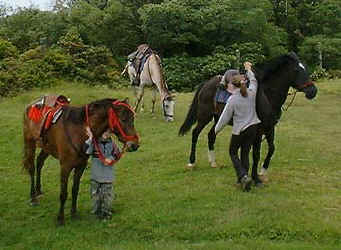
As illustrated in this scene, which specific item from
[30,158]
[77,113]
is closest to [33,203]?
[30,158]

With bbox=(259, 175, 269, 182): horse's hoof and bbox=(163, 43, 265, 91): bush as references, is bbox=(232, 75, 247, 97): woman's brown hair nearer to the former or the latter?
bbox=(259, 175, 269, 182): horse's hoof

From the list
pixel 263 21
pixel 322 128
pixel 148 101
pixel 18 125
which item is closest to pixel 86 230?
pixel 18 125

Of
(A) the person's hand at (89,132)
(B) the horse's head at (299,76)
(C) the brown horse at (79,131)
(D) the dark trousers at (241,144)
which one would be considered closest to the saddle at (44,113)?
(C) the brown horse at (79,131)

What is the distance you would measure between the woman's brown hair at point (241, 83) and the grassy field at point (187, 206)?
140 centimetres

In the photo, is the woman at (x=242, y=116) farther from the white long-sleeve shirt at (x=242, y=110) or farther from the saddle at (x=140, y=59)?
the saddle at (x=140, y=59)

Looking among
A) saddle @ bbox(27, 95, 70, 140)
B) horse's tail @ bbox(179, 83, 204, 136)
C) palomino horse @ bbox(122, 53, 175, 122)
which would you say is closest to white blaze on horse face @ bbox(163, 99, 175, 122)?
palomino horse @ bbox(122, 53, 175, 122)

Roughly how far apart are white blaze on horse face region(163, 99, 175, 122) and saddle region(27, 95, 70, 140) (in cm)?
613

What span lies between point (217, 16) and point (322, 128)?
49.5 ft

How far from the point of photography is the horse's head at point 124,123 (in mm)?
5098

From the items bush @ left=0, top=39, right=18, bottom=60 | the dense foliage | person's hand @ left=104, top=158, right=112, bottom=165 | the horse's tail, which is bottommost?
person's hand @ left=104, top=158, right=112, bottom=165

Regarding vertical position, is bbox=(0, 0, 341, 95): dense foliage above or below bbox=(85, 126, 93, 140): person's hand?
above

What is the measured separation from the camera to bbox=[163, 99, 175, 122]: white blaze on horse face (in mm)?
12250

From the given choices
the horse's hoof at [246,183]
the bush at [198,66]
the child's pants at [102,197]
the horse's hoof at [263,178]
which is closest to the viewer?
the child's pants at [102,197]

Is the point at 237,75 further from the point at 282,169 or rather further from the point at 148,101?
the point at 148,101
